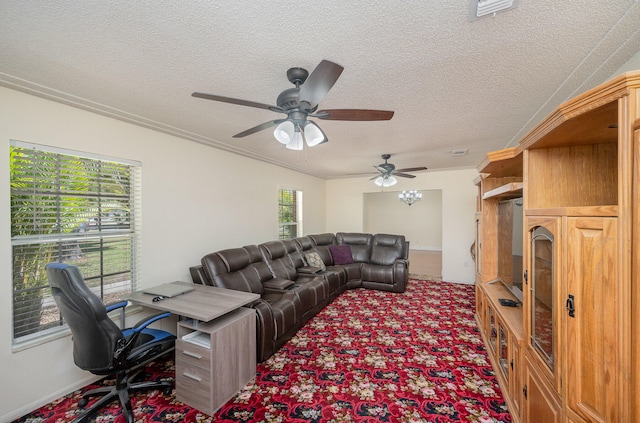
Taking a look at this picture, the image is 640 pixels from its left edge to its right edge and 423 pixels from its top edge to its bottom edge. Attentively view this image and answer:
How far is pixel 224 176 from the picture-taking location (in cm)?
396

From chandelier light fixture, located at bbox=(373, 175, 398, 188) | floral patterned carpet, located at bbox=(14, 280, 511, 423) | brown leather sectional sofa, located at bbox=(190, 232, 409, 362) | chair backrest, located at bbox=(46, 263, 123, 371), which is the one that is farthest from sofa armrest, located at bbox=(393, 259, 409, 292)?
chair backrest, located at bbox=(46, 263, 123, 371)

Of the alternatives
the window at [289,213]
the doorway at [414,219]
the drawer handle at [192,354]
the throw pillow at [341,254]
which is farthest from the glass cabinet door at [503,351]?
the doorway at [414,219]

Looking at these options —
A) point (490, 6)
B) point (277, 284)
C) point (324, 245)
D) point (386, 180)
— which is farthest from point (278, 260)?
point (490, 6)

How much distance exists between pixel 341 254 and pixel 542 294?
13.8 ft

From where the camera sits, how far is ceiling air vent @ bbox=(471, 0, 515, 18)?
1.17 meters

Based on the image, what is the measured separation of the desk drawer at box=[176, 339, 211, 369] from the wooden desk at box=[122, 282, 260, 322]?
23 cm

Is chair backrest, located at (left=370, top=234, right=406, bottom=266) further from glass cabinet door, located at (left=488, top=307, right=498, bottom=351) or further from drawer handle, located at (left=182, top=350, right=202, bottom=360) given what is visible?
drawer handle, located at (left=182, top=350, right=202, bottom=360)

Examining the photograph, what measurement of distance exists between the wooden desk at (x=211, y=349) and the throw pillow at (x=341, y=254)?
3.23m

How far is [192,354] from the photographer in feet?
6.64

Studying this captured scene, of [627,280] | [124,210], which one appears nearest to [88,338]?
[124,210]

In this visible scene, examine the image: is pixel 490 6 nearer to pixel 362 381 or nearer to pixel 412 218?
pixel 362 381

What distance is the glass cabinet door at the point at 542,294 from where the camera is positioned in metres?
1.34

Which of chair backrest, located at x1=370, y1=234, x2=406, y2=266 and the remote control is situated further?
chair backrest, located at x1=370, y1=234, x2=406, y2=266

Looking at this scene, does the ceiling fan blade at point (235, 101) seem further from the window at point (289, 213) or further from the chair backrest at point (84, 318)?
the window at point (289, 213)
